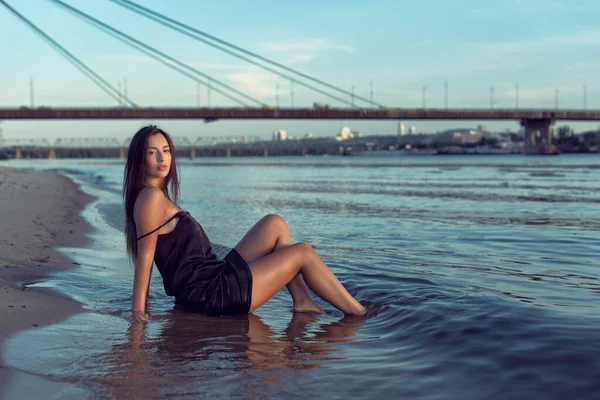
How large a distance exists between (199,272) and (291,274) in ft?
1.65

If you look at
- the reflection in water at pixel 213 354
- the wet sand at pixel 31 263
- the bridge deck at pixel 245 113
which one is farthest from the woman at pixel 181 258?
the bridge deck at pixel 245 113

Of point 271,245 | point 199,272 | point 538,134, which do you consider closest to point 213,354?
point 199,272

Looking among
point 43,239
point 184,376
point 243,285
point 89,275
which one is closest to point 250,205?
point 43,239

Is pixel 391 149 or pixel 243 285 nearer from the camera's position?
pixel 243 285

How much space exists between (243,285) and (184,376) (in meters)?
0.95

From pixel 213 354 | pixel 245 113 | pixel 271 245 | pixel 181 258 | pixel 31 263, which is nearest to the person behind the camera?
pixel 213 354

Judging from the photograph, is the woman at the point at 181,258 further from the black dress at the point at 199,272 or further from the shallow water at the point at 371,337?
the shallow water at the point at 371,337

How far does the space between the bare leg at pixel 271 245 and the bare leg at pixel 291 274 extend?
0.46 feet

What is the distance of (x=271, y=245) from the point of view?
3.61 metres

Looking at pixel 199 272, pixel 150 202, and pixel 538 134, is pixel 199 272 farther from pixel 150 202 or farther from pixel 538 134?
pixel 538 134

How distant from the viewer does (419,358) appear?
9.00 ft

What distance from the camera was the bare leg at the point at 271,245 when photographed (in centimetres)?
358

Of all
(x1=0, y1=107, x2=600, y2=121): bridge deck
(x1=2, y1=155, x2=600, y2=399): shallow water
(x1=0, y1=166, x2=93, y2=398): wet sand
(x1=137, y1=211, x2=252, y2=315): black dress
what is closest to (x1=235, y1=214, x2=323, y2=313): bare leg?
(x1=2, y1=155, x2=600, y2=399): shallow water

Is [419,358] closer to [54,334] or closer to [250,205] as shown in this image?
[54,334]
